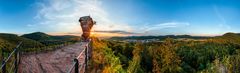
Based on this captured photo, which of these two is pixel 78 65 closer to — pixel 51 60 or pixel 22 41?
pixel 51 60

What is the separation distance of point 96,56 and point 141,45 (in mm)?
36799

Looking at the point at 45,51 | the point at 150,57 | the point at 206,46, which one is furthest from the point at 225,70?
the point at 45,51

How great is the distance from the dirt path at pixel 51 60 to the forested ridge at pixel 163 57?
25.8 inches

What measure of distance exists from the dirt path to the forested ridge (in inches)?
25.8

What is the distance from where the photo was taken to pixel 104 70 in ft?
30.3

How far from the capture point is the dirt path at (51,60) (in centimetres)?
980

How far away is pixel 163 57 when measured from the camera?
37656mm

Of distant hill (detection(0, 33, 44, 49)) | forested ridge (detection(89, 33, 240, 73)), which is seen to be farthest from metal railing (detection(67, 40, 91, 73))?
distant hill (detection(0, 33, 44, 49))

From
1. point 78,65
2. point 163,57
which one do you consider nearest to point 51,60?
point 78,65

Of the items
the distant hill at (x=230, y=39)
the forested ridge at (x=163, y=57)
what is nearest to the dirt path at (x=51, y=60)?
the forested ridge at (x=163, y=57)

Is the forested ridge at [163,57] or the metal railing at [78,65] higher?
the metal railing at [78,65]

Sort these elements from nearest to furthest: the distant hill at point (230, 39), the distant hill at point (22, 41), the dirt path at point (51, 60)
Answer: the dirt path at point (51, 60) < the distant hill at point (22, 41) < the distant hill at point (230, 39)

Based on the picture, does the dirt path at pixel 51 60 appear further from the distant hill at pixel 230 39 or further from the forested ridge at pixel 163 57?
the distant hill at pixel 230 39

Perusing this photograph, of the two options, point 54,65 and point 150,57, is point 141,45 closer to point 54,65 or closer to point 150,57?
point 150,57
